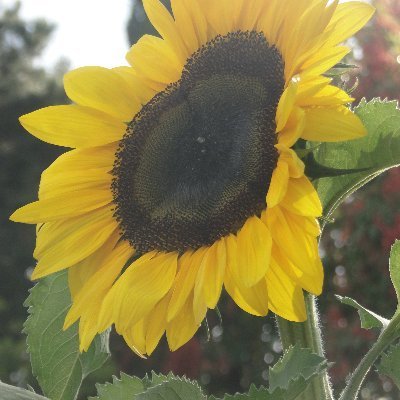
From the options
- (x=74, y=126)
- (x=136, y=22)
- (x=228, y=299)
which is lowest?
(x=228, y=299)

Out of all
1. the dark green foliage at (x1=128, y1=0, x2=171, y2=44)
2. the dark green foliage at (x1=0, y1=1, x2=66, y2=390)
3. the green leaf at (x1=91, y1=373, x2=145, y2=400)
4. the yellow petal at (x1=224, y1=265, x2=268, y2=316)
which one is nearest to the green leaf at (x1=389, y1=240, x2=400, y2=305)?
the yellow petal at (x1=224, y1=265, x2=268, y2=316)

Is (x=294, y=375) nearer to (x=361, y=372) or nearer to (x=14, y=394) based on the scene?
(x=361, y=372)

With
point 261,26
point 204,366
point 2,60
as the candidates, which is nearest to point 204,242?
point 261,26

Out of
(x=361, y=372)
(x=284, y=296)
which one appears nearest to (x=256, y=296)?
(x=284, y=296)

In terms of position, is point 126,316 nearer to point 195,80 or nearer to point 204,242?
point 204,242

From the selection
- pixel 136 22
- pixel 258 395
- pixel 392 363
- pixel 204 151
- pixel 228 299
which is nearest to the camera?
pixel 258 395

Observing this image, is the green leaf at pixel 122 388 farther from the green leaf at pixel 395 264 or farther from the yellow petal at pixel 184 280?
the green leaf at pixel 395 264

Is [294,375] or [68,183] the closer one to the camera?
[294,375]
